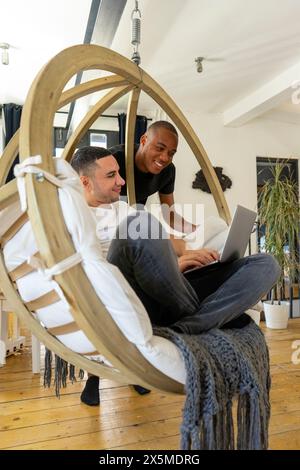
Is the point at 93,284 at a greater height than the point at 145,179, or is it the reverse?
the point at 145,179

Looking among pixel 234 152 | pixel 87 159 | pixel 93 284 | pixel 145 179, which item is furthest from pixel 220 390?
pixel 234 152

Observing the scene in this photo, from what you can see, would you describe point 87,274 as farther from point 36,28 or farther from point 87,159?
point 36,28

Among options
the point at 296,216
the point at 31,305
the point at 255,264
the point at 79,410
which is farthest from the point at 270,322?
the point at 31,305

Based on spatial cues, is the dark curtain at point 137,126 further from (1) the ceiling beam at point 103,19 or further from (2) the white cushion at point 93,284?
(2) the white cushion at point 93,284

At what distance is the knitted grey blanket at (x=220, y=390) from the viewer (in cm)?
77

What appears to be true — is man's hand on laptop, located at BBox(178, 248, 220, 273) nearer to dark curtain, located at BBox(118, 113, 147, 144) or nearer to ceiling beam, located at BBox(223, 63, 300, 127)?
ceiling beam, located at BBox(223, 63, 300, 127)

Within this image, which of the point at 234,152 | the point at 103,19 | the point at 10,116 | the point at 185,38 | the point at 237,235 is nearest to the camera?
the point at 237,235

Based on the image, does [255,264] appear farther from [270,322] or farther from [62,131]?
[62,131]

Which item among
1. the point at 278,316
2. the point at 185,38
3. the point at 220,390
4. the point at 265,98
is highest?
the point at 185,38

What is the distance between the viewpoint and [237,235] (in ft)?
4.10

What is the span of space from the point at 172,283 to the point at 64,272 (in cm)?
39

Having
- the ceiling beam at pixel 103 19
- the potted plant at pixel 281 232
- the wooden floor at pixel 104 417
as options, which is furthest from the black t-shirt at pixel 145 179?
the potted plant at pixel 281 232

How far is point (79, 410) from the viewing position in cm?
166

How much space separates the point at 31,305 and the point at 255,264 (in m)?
0.66
